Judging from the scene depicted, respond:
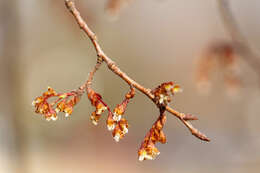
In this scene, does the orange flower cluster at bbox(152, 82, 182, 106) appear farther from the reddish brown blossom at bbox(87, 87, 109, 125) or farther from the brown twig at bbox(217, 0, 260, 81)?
the brown twig at bbox(217, 0, 260, 81)

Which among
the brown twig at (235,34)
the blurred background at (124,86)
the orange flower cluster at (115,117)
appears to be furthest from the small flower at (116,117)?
the blurred background at (124,86)

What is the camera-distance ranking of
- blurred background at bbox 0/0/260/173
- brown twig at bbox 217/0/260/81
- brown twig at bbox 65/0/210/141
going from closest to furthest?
brown twig at bbox 65/0/210/141
brown twig at bbox 217/0/260/81
blurred background at bbox 0/0/260/173

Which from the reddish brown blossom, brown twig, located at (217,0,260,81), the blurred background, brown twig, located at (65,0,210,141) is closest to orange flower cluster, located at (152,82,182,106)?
brown twig, located at (65,0,210,141)

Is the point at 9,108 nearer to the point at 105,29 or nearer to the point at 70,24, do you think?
the point at 70,24

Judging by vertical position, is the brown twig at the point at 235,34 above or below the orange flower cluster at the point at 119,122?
above

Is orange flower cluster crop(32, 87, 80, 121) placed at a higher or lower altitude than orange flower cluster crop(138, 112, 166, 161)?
higher

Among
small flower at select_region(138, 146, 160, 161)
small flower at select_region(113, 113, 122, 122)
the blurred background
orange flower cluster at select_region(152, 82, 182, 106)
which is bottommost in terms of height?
small flower at select_region(138, 146, 160, 161)

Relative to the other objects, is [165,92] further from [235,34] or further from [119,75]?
[235,34]

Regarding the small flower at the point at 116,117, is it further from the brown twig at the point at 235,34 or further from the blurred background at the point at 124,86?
the blurred background at the point at 124,86
